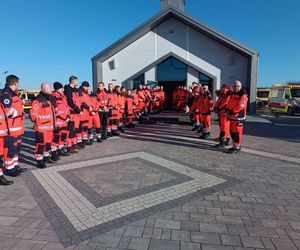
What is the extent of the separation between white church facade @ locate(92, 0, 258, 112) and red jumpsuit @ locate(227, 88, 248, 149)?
11261 mm

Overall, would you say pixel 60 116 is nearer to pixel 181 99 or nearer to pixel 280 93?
pixel 181 99

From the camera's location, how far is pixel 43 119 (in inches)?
214

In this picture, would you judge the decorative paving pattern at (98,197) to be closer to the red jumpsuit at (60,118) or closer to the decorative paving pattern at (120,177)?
the decorative paving pattern at (120,177)

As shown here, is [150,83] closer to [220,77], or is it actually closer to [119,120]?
[220,77]

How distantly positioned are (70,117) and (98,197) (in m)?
3.43

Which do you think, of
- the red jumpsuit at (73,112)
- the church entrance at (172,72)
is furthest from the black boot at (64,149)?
the church entrance at (172,72)

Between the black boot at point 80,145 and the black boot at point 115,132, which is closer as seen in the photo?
the black boot at point 80,145

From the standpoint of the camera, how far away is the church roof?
16.6 m

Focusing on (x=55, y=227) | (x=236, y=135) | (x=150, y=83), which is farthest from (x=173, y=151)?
(x=150, y=83)

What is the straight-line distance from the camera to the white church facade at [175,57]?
17.4m

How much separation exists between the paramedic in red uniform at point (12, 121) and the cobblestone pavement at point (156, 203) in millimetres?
427

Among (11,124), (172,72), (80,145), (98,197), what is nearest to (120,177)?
(98,197)

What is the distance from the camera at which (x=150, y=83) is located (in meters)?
18.9

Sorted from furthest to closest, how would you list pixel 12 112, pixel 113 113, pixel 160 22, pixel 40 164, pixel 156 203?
pixel 160 22 → pixel 113 113 → pixel 40 164 → pixel 12 112 → pixel 156 203
